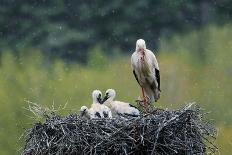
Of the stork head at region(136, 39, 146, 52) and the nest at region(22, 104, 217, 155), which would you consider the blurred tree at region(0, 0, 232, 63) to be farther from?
the nest at region(22, 104, 217, 155)

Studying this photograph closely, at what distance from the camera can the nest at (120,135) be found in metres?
8.12

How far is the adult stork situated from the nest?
35.5 inches

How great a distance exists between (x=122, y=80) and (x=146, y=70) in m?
9.56

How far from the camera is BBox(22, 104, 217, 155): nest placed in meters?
8.12

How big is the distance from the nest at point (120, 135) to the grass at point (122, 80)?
7.83 metres

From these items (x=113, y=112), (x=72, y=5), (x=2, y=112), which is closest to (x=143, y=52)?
(x=113, y=112)

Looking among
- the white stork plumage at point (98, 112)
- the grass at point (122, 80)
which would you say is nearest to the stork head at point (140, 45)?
the white stork plumage at point (98, 112)

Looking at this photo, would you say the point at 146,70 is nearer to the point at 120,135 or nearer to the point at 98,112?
the point at 98,112

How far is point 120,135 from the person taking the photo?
A: 8.13 metres

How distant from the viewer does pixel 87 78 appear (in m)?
18.6

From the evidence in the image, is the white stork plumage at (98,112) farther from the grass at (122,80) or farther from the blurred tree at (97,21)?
the blurred tree at (97,21)

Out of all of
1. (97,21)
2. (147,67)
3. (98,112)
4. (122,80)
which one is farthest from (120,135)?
(97,21)

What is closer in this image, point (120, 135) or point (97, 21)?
point (120, 135)

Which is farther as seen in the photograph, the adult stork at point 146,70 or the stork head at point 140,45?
the adult stork at point 146,70
